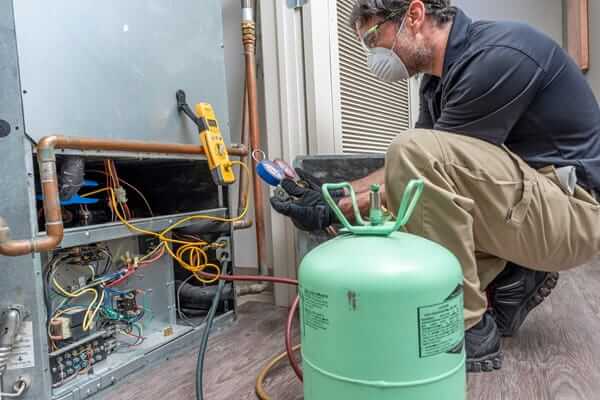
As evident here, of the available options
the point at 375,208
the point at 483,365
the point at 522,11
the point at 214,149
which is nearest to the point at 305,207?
the point at 214,149

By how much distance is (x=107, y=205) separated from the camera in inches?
43.4

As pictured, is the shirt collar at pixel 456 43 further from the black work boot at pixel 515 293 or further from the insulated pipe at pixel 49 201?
the insulated pipe at pixel 49 201

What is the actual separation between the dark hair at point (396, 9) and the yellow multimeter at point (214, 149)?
527 mm

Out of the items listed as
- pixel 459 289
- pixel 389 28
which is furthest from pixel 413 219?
pixel 389 28

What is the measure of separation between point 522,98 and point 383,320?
2.21 ft

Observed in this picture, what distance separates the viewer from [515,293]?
104 centimetres

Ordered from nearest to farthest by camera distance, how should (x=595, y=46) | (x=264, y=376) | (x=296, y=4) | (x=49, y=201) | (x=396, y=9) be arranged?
(x=49, y=201) → (x=264, y=376) → (x=396, y=9) → (x=296, y=4) → (x=595, y=46)

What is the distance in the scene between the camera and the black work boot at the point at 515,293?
3.41 feet

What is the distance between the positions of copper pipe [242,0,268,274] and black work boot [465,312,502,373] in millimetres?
771

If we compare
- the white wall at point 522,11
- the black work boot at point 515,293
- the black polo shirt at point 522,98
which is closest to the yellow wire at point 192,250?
the black polo shirt at point 522,98

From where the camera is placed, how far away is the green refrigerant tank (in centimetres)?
51

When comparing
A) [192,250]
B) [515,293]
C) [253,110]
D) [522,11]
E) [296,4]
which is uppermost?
[522,11]

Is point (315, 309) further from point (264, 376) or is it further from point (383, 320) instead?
point (264, 376)

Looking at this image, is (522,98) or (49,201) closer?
(49,201)
